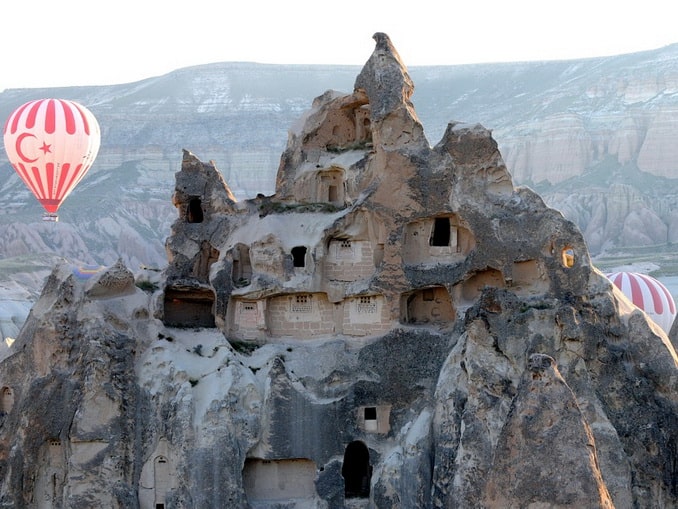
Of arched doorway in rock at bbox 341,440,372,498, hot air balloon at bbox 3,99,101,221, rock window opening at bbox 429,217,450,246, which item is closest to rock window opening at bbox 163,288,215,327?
arched doorway in rock at bbox 341,440,372,498

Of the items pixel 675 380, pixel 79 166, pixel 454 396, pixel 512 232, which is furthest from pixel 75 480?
pixel 79 166

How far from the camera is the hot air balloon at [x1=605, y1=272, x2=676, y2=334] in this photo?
45250mm

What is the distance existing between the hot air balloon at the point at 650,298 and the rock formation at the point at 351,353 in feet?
59.9

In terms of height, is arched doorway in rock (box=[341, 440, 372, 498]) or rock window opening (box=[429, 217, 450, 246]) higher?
rock window opening (box=[429, 217, 450, 246])

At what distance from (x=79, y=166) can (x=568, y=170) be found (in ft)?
194

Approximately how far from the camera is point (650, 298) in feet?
151

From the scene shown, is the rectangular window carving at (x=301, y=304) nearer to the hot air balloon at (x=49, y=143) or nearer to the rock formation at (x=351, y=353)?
the rock formation at (x=351, y=353)

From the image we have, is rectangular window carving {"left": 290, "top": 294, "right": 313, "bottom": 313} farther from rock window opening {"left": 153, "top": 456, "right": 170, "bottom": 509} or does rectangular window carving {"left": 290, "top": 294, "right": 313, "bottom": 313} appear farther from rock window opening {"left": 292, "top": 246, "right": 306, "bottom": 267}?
rock window opening {"left": 153, "top": 456, "right": 170, "bottom": 509}

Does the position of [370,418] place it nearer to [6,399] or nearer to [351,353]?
[351,353]

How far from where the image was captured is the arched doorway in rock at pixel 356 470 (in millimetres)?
27656

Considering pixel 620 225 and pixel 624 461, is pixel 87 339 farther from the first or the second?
pixel 620 225

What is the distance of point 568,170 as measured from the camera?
9938 centimetres

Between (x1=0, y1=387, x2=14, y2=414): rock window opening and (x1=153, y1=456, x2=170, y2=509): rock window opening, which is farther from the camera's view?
(x1=0, y1=387, x2=14, y2=414): rock window opening

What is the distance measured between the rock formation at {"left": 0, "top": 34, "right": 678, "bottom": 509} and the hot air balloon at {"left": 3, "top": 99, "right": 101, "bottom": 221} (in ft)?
57.4
